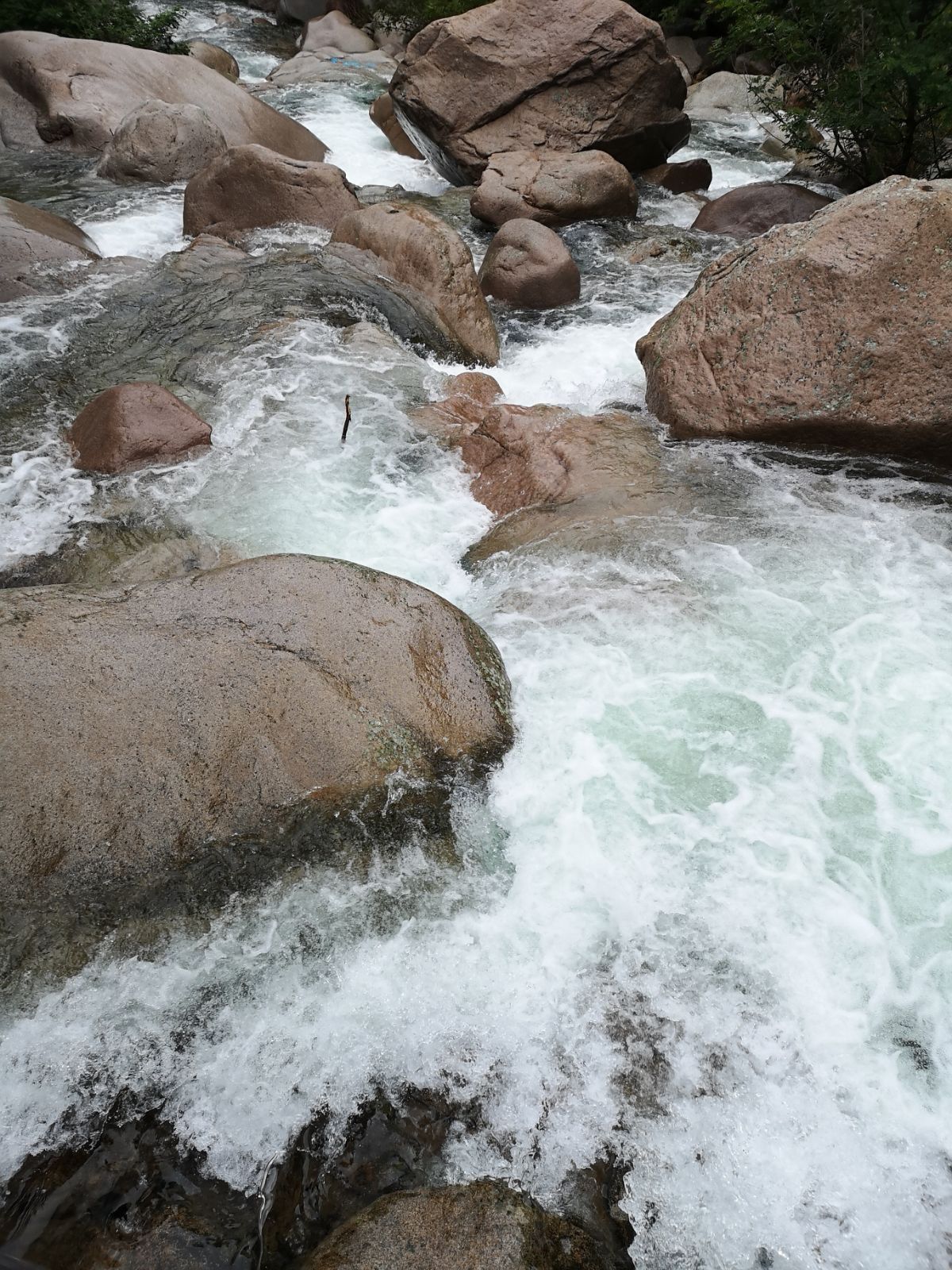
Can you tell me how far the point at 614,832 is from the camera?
3635 millimetres

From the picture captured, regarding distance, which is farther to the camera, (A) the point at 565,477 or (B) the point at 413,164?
(B) the point at 413,164

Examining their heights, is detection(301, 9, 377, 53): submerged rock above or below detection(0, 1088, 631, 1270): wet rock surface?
above

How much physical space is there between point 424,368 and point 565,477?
2.05 metres

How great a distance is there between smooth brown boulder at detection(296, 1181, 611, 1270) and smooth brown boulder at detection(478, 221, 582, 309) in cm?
795

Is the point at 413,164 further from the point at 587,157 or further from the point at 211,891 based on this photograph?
the point at 211,891

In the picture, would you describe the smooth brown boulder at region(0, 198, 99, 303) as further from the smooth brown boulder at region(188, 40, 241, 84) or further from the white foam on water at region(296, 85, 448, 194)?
the smooth brown boulder at region(188, 40, 241, 84)

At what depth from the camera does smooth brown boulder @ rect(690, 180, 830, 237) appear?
10219mm

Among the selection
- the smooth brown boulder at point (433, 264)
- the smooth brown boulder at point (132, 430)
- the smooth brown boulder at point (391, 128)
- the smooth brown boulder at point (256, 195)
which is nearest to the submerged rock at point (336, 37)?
the smooth brown boulder at point (391, 128)

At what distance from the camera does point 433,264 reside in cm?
797

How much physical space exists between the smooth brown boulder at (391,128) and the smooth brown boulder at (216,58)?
139 inches

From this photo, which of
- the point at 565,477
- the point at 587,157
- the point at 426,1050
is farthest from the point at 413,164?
the point at 426,1050

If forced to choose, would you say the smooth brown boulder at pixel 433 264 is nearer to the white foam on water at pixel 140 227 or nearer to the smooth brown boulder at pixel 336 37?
the white foam on water at pixel 140 227

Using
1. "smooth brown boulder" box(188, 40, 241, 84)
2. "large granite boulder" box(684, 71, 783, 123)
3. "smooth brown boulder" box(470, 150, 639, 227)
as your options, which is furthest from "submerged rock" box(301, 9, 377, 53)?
"smooth brown boulder" box(470, 150, 639, 227)

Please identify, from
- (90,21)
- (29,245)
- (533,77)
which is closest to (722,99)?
(533,77)
